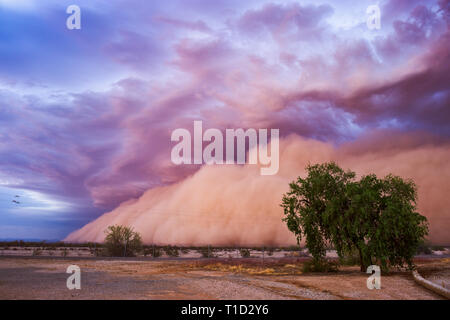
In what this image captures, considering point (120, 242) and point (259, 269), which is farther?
point (120, 242)

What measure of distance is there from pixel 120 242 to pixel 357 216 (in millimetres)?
45581

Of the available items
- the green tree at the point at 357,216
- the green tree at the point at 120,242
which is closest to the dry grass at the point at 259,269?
the green tree at the point at 357,216

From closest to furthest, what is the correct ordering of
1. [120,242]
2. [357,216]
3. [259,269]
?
[357,216]
[259,269]
[120,242]

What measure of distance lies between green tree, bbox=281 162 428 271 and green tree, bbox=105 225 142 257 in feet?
128

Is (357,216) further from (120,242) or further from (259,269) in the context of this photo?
(120,242)

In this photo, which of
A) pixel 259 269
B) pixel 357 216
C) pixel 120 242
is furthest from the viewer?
pixel 120 242

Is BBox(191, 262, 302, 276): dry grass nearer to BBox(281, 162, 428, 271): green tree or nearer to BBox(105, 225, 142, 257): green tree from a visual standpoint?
BBox(281, 162, 428, 271): green tree

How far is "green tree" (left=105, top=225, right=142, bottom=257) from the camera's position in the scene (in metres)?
58.9

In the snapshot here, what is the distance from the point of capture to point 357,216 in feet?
86.4

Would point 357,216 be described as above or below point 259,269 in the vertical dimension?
above

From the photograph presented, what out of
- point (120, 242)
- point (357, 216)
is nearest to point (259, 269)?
point (357, 216)

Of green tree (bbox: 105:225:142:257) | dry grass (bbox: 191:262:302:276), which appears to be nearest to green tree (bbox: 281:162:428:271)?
dry grass (bbox: 191:262:302:276)

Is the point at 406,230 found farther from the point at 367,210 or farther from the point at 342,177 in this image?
the point at 342,177
